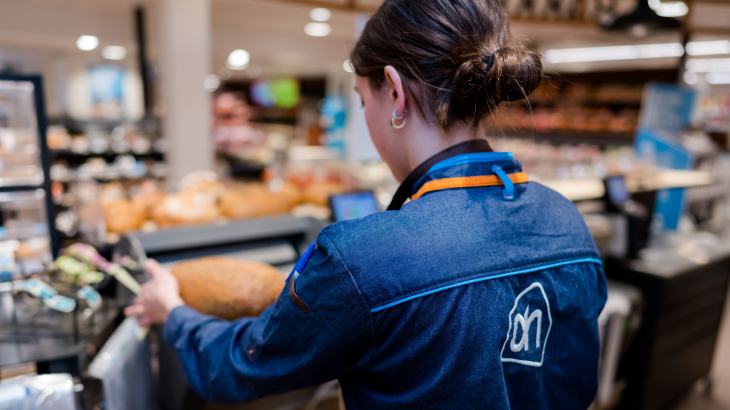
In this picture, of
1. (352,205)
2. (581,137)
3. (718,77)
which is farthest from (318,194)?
(718,77)

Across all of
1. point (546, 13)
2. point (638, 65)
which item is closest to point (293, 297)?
point (546, 13)

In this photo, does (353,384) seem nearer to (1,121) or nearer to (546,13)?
(1,121)

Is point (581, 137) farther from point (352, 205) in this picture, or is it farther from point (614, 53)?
point (352, 205)

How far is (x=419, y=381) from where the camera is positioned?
29.1 inches

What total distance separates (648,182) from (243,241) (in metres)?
3.64

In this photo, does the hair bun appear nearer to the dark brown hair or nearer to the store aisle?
the dark brown hair

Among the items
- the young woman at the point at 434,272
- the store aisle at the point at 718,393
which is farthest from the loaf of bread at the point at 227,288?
the store aisle at the point at 718,393

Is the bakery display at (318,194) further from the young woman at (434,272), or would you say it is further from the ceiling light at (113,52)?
the ceiling light at (113,52)

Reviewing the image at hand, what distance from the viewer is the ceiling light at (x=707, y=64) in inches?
383

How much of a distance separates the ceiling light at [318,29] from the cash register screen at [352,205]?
5.32 metres

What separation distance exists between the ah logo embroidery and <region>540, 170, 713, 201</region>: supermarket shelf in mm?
2113

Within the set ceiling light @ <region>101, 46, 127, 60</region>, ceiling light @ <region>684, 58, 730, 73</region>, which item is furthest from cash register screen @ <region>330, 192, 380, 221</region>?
ceiling light @ <region>684, 58, 730, 73</region>

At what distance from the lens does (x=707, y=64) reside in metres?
10.3

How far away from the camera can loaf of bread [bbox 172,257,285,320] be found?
3.70ft
